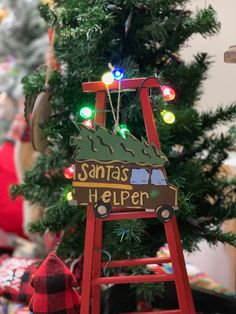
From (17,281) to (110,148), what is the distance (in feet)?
1.44

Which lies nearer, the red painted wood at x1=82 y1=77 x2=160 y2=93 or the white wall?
the red painted wood at x1=82 y1=77 x2=160 y2=93

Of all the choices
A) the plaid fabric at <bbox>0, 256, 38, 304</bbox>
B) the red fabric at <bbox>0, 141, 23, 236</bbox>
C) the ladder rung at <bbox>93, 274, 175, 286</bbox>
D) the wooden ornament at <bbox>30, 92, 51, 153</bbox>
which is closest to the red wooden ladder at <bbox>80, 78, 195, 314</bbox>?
the ladder rung at <bbox>93, 274, 175, 286</bbox>

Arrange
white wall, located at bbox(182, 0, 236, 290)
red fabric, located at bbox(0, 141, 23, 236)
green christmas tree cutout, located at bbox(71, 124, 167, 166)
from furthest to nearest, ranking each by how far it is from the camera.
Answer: red fabric, located at bbox(0, 141, 23, 236), white wall, located at bbox(182, 0, 236, 290), green christmas tree cutout, located at bbox(71, 124, 167, 166)

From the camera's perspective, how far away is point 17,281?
2.80ft

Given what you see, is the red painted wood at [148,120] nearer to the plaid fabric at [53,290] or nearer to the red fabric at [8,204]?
the plaid fabric at [53,290]

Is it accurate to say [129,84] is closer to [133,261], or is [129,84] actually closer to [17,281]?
[133,261]

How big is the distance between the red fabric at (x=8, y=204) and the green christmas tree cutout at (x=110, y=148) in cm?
83

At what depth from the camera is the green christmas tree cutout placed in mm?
525

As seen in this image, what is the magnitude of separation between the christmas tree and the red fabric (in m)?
0.54

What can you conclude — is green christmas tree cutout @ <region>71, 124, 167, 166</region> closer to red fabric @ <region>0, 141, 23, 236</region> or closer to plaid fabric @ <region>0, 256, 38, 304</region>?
plaid fabric @ <region>0, 256, 38, 304</region>

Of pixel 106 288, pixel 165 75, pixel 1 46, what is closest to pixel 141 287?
pixel 106 288

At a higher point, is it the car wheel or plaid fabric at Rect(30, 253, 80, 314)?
the car wheel

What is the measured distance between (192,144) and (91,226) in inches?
11.2

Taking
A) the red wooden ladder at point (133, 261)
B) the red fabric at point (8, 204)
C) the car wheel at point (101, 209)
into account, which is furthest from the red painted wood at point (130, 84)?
the red fabric at point (8, 204)
